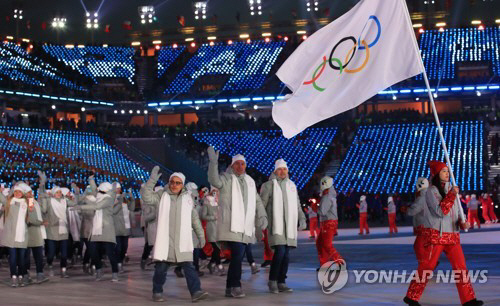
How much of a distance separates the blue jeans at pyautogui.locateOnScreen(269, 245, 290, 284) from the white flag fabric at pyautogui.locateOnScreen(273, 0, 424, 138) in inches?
72.9

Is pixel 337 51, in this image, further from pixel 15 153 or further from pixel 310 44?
pixel 15 153

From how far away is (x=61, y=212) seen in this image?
719 inches

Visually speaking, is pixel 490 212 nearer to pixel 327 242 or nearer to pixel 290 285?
pixel 327 242

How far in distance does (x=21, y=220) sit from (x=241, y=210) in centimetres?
437

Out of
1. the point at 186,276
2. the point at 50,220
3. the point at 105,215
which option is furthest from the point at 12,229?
the point at 186,276

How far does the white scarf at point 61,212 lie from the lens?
18.1 meters

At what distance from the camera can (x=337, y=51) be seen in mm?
12258

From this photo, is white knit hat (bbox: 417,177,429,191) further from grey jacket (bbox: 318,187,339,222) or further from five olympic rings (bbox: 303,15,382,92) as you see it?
five olympic rings (bbox: 303,15,382,92)

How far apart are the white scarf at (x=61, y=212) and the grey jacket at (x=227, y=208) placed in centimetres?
573

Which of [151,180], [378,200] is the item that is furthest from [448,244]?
[378,200]

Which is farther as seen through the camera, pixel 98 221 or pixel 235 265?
pixel 98 221

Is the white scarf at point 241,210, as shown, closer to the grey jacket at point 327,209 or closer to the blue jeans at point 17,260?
the grey jacket at point 327,209

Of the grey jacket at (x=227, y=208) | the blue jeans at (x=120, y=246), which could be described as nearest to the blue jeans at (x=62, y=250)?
the blue jeans at (x=120, y=246)

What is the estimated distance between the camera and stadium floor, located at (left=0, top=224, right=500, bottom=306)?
1225cm
